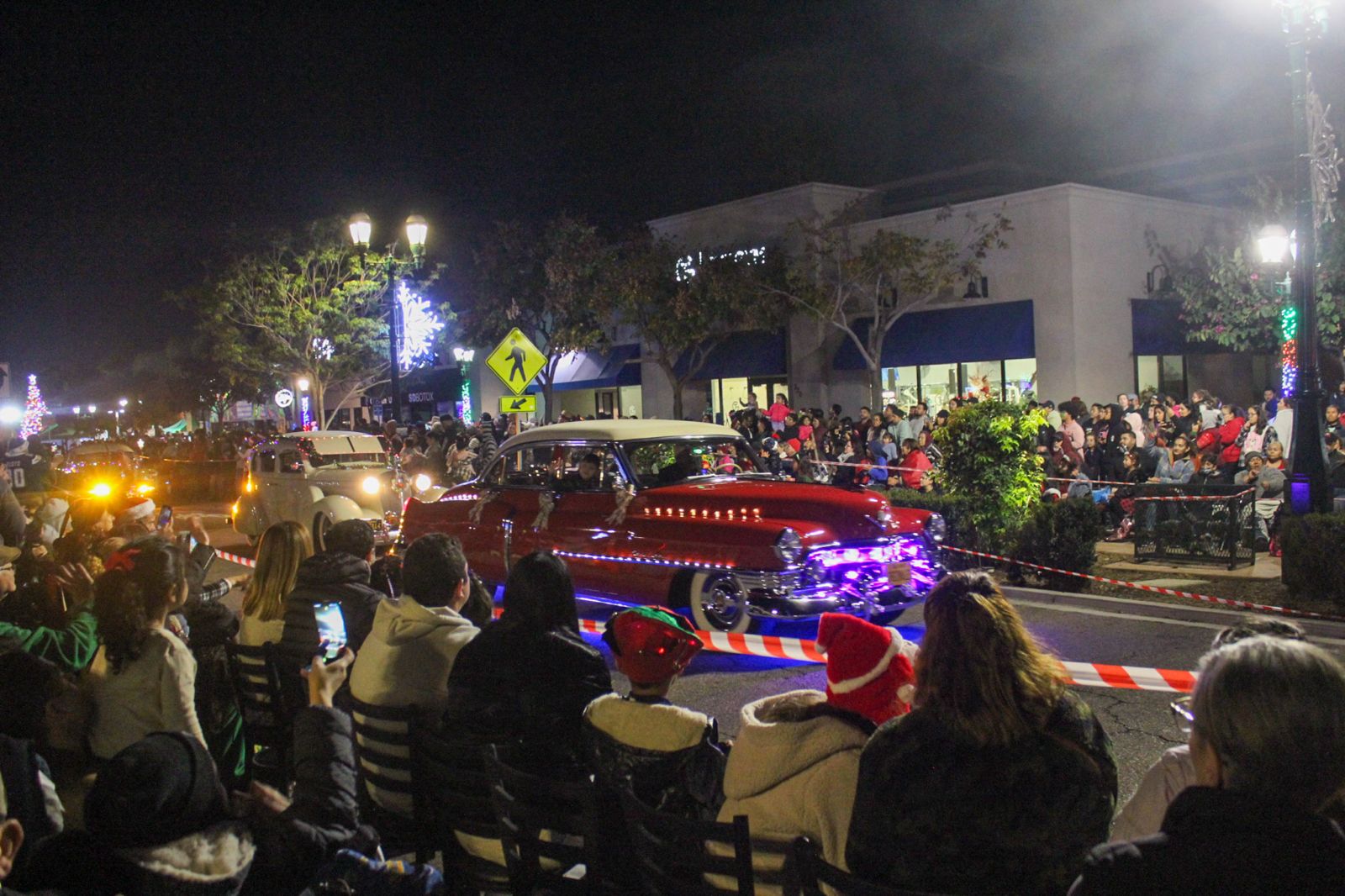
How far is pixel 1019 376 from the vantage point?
95.8 feet

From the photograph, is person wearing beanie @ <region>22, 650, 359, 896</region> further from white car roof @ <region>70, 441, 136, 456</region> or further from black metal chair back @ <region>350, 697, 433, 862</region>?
white car roof @ <region>70, 441, 136, 456</region>

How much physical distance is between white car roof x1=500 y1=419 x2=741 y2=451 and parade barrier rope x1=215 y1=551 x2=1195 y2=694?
1662 mm

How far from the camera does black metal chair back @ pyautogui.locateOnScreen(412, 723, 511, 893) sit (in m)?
3.92

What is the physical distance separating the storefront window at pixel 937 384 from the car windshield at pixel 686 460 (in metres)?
21.2

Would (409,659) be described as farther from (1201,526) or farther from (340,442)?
(340,442)

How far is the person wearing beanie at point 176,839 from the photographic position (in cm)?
285

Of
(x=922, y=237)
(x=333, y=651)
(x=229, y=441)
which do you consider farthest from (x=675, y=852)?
(x=229, y=441)

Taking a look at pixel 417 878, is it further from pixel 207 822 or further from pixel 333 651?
pixel 333 651

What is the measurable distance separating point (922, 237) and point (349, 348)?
21015 mm

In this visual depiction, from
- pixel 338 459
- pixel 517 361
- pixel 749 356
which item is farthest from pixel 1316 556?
pixel 749 356

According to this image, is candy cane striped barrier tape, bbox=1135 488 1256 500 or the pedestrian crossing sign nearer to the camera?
candy cane striped barrier tape, bbox=1135 488 1256 500

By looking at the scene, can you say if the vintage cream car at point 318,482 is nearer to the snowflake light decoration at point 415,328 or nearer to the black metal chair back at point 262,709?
the black metal chair back at point 262,709

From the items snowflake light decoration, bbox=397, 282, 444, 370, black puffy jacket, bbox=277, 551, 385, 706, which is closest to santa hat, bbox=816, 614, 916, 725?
black puffy jacket, bbox=277, 551, 385, 706

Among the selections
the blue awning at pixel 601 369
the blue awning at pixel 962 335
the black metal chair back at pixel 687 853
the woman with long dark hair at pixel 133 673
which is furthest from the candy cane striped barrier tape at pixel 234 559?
the blue awning at pixel 601 369
